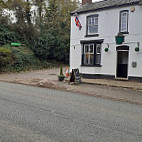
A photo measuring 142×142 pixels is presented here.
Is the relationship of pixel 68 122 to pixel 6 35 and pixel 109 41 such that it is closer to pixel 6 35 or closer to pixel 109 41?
pixel 109 41

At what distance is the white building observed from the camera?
12.4m

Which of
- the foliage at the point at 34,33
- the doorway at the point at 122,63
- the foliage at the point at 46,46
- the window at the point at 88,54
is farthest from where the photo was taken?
the foliage at the point at 46,46

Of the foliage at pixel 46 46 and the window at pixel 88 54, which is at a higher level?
the foliage at pixel 46 46

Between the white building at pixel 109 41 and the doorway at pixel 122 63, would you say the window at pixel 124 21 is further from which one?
the doorway at pixel 122 63

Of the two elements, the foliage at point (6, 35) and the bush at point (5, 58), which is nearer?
the bush at point (5, 58)

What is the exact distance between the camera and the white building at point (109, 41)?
12.4 meters

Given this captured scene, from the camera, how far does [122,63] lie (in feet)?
46.1

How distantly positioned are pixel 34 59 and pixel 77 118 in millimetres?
20057

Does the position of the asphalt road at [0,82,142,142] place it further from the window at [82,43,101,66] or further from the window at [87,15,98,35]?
the window at [87,15,98,35]

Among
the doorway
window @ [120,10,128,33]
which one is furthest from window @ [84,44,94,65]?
window @ [120,10,128,33]

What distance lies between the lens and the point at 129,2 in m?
12.4

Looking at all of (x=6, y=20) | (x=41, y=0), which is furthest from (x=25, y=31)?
(x=41, y=0)

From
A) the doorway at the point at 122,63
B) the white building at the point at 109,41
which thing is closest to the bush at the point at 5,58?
the white building at the point at 109,41

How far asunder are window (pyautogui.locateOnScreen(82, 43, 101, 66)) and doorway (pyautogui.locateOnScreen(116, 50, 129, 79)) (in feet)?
→ 5.88
